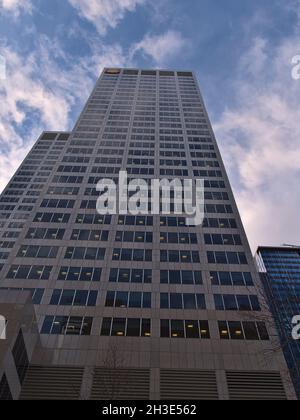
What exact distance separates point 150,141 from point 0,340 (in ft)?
162

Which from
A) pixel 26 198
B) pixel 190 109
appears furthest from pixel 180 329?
pixel 26 198

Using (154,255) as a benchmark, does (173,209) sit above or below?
above

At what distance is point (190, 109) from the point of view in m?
78.0

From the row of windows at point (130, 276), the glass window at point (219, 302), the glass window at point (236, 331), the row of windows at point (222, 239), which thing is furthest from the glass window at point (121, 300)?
the row of windows at point (222, 239)

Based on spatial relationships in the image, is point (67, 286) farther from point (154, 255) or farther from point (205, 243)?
point (205, 243)

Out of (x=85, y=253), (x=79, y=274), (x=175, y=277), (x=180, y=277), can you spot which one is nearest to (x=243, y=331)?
(x=180, y=277)

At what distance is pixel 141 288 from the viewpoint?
37781 mm

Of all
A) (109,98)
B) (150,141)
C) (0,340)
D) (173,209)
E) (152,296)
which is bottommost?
(0,340)

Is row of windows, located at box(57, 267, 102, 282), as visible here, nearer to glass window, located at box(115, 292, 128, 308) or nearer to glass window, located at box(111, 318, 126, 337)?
glass window, located at box(115, 292, 128, 308)

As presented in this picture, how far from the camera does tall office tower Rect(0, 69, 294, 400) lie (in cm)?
2922

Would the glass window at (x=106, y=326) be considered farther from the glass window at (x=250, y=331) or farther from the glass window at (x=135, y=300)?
the glass window at (x=250, y=331)

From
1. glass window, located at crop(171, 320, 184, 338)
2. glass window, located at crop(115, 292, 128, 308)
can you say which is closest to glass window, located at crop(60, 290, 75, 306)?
glass window, located at crop(115, 292, 128, 308)

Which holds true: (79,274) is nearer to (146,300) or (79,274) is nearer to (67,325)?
(67,325)

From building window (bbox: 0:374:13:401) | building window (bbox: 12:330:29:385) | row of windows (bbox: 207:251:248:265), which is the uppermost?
row of windows (bbox: 207:251:248:265)
